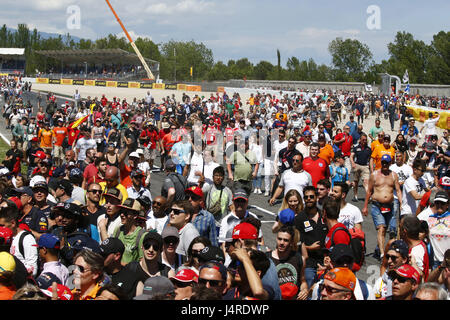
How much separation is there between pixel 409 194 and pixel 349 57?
107500 millimetres

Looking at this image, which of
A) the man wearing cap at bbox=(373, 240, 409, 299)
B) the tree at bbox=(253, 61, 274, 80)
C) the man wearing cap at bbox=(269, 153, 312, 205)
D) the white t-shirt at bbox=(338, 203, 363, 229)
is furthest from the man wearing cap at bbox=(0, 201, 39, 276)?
the tree at bbox=(253, 61, 274, 80)

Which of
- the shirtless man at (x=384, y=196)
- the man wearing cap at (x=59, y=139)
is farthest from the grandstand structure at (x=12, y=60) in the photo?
the shirtless man at (x=384, y=196)

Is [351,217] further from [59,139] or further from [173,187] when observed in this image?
[59,139]

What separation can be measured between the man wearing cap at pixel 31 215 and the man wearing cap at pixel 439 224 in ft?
15.7

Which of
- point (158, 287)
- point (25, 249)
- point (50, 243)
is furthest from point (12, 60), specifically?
point (158, 287)

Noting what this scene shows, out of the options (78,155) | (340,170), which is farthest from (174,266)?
(78,155)

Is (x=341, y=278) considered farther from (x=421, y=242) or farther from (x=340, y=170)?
(x=340, y=170)

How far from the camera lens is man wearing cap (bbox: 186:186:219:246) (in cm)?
734

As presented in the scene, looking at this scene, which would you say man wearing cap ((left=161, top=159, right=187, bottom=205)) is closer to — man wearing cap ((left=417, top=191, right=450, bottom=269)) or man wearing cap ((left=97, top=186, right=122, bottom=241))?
man wearing cap ((left=97, top=186, right=122, bottom=241))

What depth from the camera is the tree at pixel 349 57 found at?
366 ft

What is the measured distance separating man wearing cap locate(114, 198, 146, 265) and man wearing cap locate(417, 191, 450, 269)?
3.47 m

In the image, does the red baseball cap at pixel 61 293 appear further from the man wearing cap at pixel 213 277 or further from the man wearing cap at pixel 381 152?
the man wearing cap at pixel 381 152

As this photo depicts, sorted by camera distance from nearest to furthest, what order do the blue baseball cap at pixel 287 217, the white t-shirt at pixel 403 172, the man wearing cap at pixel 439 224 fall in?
the blue baseball cap at pixel 287 217
the man wearing cap at pixel 439 224
the white t-shirt at pixel 403 172

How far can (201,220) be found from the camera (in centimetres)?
738
